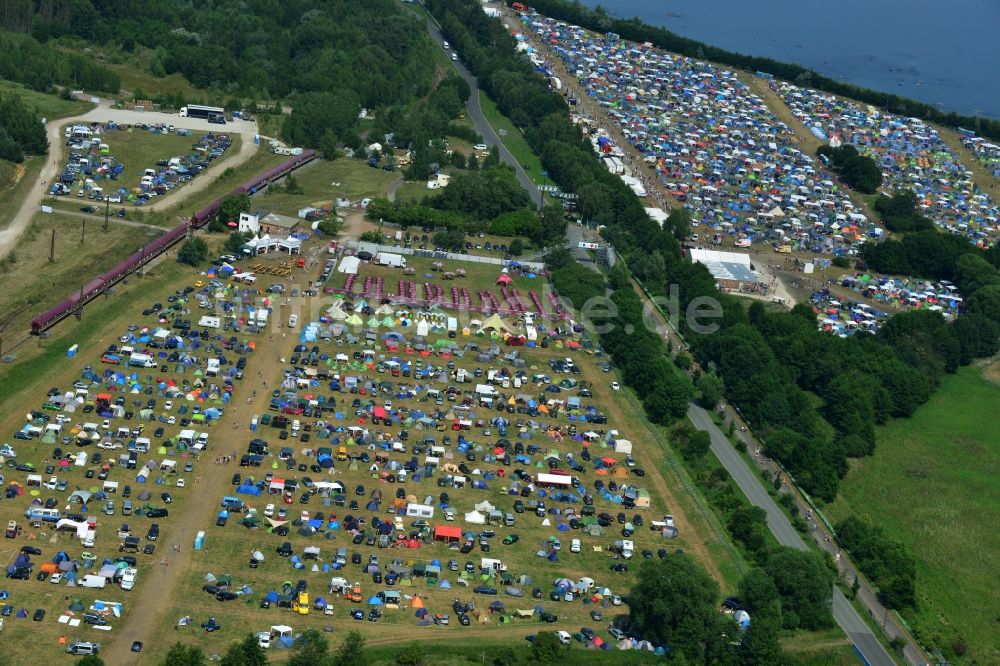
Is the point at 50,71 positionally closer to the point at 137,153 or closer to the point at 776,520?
the point at 137,153

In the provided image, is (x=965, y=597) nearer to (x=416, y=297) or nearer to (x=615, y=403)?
(x=615, y=403)

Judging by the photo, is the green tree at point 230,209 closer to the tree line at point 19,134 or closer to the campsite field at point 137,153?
the campsite field at point 137,153

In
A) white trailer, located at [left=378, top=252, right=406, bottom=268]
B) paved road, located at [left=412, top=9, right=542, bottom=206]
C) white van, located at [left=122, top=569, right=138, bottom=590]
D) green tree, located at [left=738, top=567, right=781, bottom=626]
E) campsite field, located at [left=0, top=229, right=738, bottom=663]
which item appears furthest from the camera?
paved road, located at [left=412, top=9, right=542, bottom=206]

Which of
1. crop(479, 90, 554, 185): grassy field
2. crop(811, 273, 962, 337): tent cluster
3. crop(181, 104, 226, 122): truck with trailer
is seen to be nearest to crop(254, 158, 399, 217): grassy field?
crop(181, 104, 226, 122): truck with trailer

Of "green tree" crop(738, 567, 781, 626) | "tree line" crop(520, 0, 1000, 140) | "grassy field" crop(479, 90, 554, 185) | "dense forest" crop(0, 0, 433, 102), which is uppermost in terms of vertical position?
"tree line" crop(520, 0, 1000, 140)

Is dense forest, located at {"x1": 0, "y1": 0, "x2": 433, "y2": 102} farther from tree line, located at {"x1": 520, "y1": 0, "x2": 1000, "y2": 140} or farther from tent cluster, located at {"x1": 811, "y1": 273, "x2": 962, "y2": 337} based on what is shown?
tent cluster, located at {"x1": 811, "y1": 273, "x2": 962, "y2": 337}

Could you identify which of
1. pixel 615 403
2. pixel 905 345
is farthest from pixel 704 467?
pixel 905 345

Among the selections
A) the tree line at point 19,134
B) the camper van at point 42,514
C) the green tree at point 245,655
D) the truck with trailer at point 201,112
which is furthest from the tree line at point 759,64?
the green tree at point 245,655
